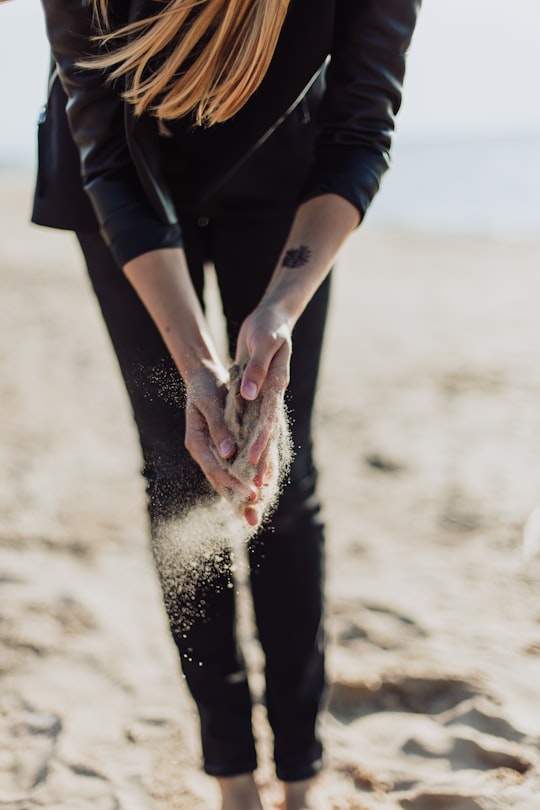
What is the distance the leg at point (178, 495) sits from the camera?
4.69 ft

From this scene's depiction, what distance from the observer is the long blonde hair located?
124 centimetres

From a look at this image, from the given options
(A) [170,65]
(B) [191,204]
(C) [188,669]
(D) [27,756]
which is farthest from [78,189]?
(D) [27,756]

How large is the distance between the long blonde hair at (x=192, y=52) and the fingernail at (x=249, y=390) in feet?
1.57

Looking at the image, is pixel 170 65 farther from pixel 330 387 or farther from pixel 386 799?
pixel 330 387

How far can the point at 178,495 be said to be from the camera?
4.76ft

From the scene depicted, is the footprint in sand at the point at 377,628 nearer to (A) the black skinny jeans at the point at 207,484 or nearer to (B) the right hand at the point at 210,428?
(A) the black skinny jeans at the point at 207,484

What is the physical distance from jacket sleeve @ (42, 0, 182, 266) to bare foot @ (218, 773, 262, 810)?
3.33 ft

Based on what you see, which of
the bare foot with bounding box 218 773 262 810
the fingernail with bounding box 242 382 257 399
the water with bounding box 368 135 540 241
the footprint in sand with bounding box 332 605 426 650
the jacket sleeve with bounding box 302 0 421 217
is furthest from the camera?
the water with bounding box 368 135 540 241

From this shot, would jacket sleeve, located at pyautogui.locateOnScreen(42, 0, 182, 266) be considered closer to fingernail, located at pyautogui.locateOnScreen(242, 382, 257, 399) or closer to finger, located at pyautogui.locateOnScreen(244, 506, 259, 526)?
fingernail, located at pyautogui.locateOnScreen(242, 382, 257, 399)

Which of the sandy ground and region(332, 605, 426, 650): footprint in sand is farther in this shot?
region(332, 605, 426, 650): footprint in sand

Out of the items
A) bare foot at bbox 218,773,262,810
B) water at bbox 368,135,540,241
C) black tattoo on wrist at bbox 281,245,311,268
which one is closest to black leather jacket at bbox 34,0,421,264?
black tattoo on wrist at bbox 281,245,311,268

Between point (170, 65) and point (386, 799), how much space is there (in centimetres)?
147

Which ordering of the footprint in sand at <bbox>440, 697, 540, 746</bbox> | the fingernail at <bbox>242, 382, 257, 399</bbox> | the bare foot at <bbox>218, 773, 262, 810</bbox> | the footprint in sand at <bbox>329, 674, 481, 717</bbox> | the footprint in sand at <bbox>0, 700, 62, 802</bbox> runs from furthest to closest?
the footprint in sand at <bbox>329, 674, 481, 717</bbox>, the footprint in sand at <bbox>440, 697, 540, 746</bbox>, the footprint in sand at <bbox>0, 700, 62, 802</bbox>, the bare foot at <bbox>218, 773, 262, 810</bbox>, the fingernail at <bbox>242, 382, 257, 399</bbox>

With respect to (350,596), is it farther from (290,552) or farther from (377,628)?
(290,552)
